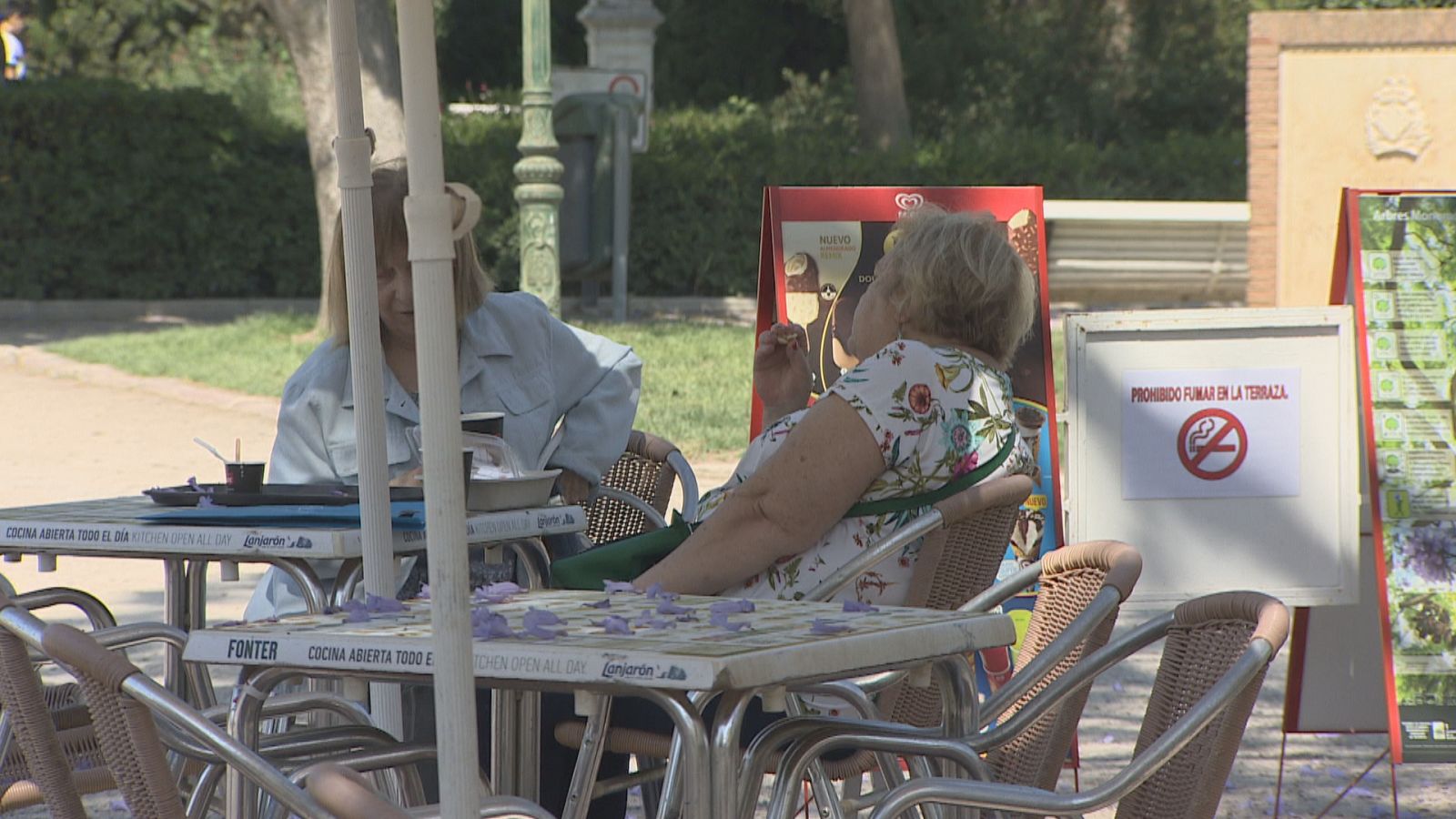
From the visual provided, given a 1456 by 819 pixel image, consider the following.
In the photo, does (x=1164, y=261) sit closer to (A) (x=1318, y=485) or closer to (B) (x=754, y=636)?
(A) (x=1318, y=485)

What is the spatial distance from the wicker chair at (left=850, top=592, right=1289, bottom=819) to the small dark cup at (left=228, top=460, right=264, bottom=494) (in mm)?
1384

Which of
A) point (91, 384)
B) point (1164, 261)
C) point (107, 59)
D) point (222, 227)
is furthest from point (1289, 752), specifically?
point (107, 59)

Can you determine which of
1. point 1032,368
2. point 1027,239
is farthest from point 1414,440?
point 1027,239

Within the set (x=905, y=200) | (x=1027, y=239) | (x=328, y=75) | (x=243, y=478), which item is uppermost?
(x=328, y=75)

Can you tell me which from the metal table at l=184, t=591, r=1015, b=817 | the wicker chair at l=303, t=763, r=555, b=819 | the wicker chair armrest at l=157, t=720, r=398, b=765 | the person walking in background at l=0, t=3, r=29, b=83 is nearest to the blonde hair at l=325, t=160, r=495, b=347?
the wicker chair armrest at l=157, t=720, r=398, b=765

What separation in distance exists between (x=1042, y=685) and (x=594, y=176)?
13591mm

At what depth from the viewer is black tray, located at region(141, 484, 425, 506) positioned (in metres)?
3.14

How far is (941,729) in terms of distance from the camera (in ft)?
8.50

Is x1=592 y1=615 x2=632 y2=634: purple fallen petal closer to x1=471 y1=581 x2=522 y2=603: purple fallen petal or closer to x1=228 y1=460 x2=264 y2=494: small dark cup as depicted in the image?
x1=471 y1=581 x2=522 y2=603: purple fallen petal

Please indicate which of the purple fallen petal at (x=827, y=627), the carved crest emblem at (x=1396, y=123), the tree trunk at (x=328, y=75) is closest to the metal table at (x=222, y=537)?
the purple fallen petal at (x=827, y=627)

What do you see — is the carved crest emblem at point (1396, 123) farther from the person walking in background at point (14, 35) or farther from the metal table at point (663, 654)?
the person walking in background at point (14, 35)

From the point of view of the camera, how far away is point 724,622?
7.31 ft

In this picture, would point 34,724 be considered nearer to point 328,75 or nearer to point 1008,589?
point 1008,589

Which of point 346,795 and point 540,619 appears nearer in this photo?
point 346,795
